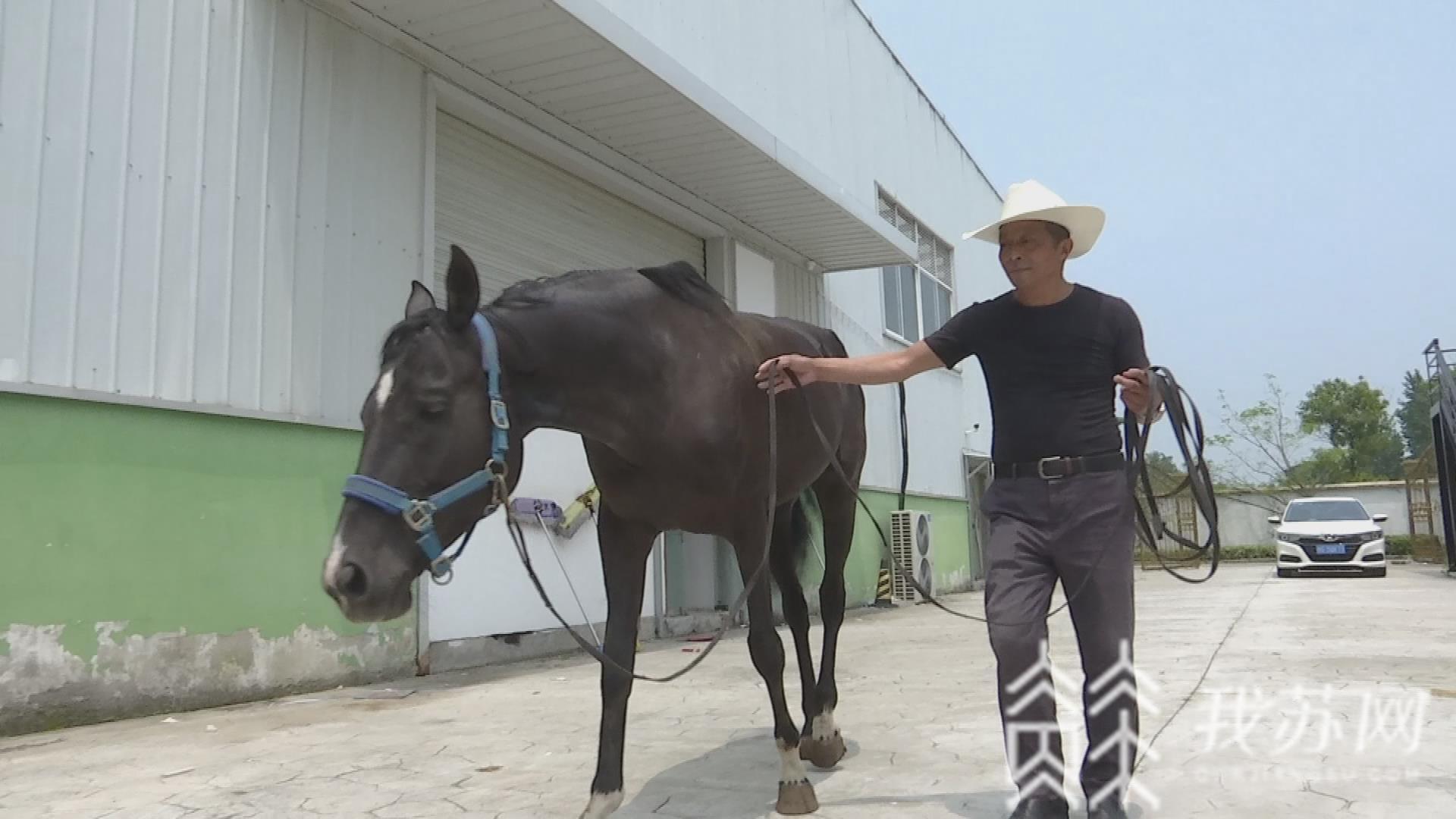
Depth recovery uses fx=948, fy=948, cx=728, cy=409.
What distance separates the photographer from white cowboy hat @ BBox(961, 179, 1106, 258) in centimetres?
244

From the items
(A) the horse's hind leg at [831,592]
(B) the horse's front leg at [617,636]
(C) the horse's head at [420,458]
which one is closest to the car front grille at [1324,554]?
(A) the horse's hind leg at [831,592]

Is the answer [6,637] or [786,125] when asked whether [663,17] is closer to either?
[786,125]

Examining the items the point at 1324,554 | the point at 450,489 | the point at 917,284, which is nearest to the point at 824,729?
the point at 450,489

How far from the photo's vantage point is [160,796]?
9.95ft

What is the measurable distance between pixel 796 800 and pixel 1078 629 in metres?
0.92

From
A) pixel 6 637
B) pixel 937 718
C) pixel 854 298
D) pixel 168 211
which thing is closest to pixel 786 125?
pixel 854 298

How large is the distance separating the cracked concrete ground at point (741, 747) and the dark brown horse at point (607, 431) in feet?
1.26

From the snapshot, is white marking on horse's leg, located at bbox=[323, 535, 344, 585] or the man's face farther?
the man's face

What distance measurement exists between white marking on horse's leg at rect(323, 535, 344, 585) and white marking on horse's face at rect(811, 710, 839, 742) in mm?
1905

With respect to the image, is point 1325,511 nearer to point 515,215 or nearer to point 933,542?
point 933,542

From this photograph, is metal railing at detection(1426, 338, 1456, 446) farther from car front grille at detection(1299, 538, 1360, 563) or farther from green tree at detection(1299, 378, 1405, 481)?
green tree at detection(1299, 378, 1405, 481)

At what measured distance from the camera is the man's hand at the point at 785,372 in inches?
109

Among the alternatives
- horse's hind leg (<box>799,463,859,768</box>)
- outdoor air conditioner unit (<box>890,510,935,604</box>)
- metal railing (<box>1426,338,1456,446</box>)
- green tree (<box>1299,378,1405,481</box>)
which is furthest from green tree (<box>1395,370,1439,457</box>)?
horse's hind leg (<box>799,463,859,768</box>)

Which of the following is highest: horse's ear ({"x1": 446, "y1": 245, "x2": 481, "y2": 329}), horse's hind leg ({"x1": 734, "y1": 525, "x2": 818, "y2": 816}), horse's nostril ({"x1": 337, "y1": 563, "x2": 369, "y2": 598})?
horse's ear ({"x1": 446, "y1": 245, "x2": 481, "y2": 329})
